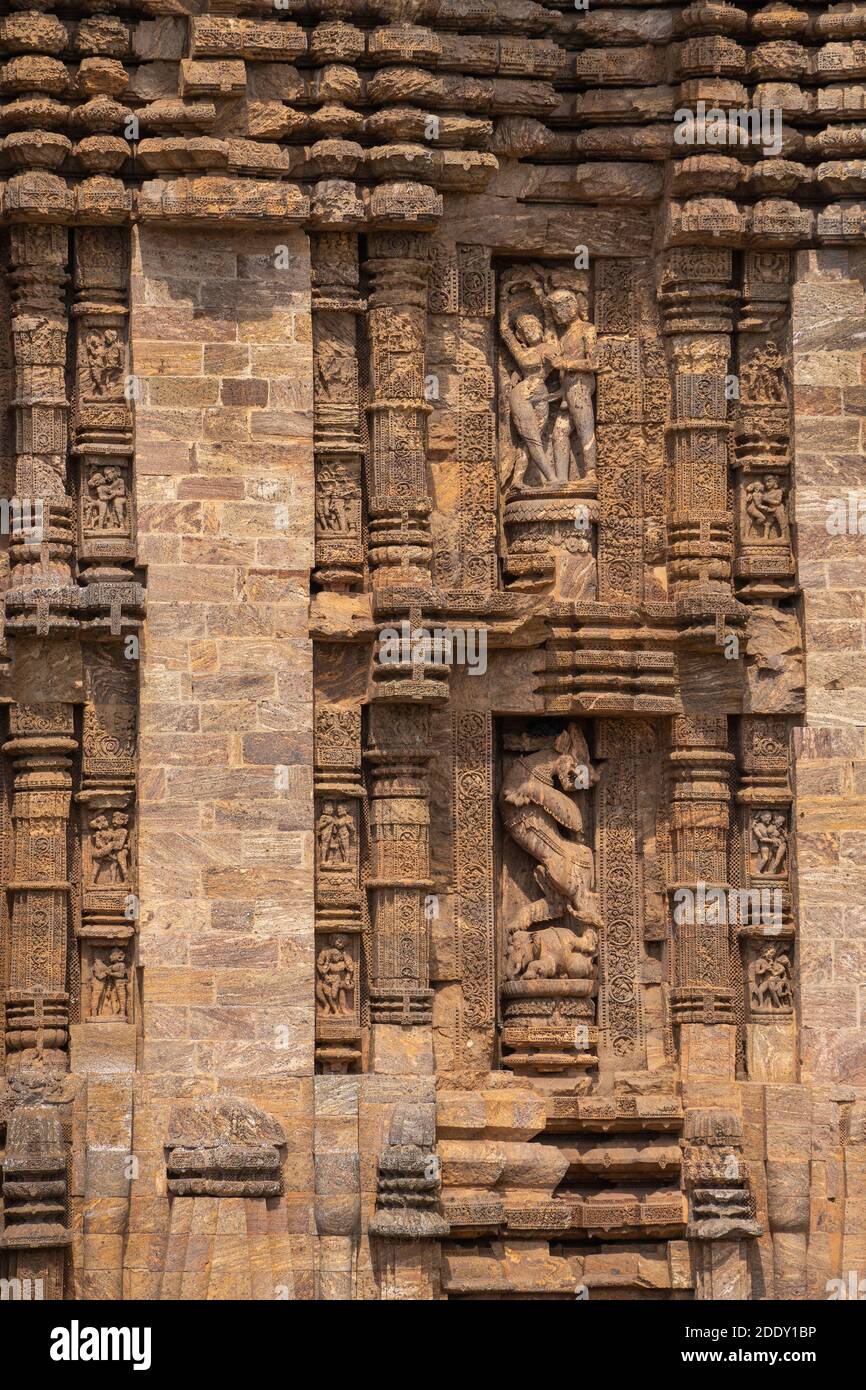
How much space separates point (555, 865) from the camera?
21.0 m

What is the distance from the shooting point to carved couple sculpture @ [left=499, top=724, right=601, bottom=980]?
829 inches

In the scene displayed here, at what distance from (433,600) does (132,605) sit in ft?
6.41

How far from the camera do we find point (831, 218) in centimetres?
2130

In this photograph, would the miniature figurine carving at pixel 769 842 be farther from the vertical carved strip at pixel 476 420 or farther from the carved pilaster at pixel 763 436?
Answer: the vertical carved strip at pixel 476 420

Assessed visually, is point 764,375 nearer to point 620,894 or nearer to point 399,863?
point 620,894

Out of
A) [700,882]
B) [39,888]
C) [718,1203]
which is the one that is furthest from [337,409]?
Answer: [718,1203]

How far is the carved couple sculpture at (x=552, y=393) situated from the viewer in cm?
2139

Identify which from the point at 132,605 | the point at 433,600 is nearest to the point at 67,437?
the point at 132,605

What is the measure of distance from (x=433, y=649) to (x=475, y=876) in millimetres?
1553

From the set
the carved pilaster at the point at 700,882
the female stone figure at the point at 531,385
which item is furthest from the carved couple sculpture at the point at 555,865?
the female stone figure at the point at 531,385

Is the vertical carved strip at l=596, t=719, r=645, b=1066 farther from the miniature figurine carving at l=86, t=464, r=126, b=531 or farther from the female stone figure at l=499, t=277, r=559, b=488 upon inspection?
the miniature figurine carving at l=86, t=464, r=126, b=531

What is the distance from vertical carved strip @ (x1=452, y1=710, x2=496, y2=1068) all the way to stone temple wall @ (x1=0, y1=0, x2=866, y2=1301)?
1.1 inches

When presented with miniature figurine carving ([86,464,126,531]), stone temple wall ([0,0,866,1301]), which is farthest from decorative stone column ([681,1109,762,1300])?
miniature figurine carving ([86,464,126,531])

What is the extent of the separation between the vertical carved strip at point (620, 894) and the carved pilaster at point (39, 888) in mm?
3567
